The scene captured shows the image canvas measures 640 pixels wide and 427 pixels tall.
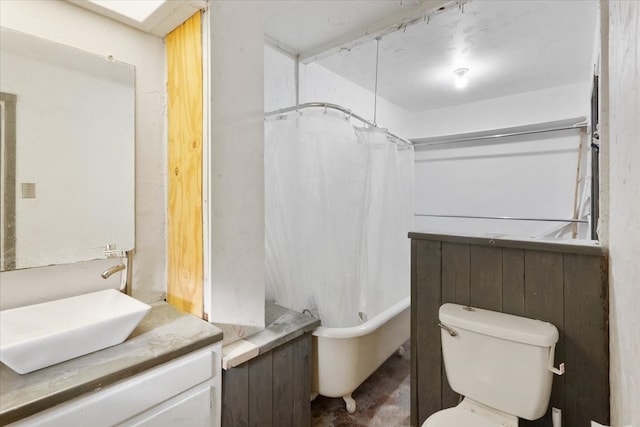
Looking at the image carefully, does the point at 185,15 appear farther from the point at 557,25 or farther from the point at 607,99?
the point at 557,25

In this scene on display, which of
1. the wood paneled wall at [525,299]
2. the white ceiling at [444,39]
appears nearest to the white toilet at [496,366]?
A: the wood paneled wall at [525,299]

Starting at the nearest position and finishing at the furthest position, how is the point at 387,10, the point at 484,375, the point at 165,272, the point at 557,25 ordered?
the point at 484,375 → the point at 165,272 → the point at 387,10 → the point at 557,25

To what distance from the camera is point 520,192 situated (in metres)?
3.39

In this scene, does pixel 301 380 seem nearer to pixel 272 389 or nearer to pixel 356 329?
pixel 272 389

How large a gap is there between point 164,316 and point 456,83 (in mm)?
3248

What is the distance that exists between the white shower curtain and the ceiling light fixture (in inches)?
56.1

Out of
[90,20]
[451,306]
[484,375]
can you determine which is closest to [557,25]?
[451,306]

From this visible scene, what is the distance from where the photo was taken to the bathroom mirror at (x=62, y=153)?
1.12 meters

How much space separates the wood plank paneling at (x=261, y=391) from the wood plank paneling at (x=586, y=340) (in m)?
1.32

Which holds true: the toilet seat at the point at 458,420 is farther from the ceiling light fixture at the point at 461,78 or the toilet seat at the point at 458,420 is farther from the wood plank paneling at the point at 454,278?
the ceiling light fixture at the point at 461,78

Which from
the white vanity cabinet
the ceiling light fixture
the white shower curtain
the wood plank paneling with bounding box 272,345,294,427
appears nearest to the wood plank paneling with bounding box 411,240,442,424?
the white shower curtain

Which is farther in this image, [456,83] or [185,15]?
[456,83]

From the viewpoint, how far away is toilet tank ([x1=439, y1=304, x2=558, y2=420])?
4.09ft

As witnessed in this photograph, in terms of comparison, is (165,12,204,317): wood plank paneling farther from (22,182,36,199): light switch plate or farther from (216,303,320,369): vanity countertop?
A: (22,182,36,199): light switch plate
